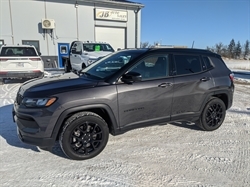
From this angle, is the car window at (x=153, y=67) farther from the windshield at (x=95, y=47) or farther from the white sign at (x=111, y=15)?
the white sign at (x=111, y=15)

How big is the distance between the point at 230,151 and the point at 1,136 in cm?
414

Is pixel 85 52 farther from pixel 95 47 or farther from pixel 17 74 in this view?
pixel 17 74

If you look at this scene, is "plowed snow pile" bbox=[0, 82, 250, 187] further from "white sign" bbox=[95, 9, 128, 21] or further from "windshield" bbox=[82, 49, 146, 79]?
"white sign" bbox=[95, 9, 128, 21]

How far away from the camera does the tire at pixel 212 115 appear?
4.09 m

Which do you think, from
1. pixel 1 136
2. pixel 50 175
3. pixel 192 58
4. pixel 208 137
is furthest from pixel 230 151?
pixel 1 136

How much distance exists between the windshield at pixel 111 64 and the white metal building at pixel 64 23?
1337 centimetres

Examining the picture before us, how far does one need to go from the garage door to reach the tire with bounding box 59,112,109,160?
50.6ft

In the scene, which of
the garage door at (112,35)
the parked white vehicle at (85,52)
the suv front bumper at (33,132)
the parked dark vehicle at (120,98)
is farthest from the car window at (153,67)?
the garage door at (112,35)

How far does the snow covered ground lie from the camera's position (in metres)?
2.61


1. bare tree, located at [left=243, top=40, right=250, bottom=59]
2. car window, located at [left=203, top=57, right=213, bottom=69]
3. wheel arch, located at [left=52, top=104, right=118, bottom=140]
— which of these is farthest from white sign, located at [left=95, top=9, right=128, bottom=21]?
bare tree, located at [left=243, top=40, right=250, bottom=59]

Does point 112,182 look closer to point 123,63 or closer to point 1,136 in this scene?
point 123,63

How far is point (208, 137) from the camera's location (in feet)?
12.9

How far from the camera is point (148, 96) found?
3.34 m

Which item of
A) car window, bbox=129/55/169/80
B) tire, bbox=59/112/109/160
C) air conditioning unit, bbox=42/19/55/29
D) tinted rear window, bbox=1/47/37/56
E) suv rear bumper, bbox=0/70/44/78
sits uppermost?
air conditioning unit, bbox=42/19/55/29
